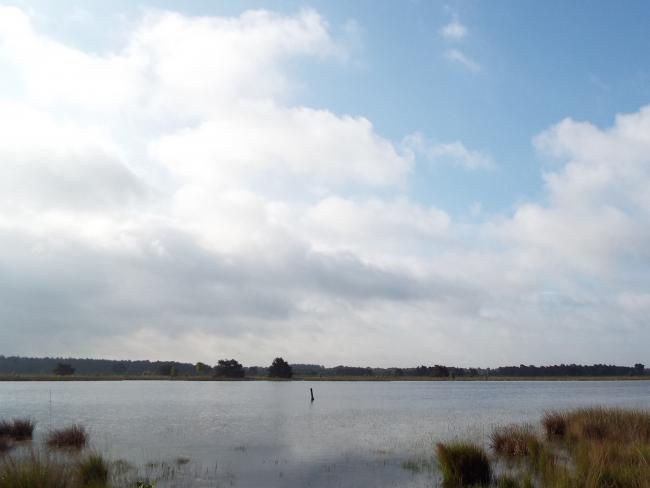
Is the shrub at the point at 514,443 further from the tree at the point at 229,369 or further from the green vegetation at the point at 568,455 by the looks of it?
the tree at the point at 229,369

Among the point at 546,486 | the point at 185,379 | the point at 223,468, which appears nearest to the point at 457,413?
the point at 223,468

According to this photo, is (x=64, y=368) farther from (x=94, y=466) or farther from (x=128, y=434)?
(x=94, y=466)

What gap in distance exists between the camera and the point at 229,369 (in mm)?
162500

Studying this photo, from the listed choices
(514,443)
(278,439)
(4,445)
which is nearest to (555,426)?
(514,443)

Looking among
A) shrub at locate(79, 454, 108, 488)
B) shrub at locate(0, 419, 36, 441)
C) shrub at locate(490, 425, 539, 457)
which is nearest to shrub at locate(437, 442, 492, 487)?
shrub at locate(490, 425, 539, 457)

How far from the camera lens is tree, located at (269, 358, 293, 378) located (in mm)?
163625

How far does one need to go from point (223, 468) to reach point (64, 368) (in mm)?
154934

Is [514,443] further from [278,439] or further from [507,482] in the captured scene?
[278,439]

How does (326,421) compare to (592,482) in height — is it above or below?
below

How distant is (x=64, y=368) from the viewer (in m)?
159

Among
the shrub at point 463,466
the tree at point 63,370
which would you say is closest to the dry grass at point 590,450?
the shrub at point 463,466

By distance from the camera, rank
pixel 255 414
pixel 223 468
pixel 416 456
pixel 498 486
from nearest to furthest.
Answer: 1. pixel 498 486
2. pixel 223 468
3. pixel 416 456
4. pixel 255 414

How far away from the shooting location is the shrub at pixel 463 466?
1745 centimetres

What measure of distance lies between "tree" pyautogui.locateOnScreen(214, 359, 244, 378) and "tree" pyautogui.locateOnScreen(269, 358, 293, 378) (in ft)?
31.0
